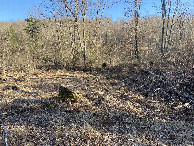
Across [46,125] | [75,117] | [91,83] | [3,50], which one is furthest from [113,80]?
[3,50]

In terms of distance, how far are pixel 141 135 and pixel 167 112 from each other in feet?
8.05

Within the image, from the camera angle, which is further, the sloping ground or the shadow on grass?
the shadow on grass

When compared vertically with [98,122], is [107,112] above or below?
above

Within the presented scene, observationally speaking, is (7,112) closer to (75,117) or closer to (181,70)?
(75,117)

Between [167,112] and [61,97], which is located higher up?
[61,97]

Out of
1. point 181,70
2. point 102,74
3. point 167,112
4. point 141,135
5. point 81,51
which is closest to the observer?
point 141,135

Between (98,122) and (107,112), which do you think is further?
(107,112)

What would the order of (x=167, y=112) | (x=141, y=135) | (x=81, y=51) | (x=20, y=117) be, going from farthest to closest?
1. (x=81, y=51)
2. (x=167, y=112)
3. (x=20, y=117)
4. (x=141, y=135)

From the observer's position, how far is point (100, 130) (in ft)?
16.7

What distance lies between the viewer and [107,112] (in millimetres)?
6414

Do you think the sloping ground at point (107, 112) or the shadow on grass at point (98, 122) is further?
the shadow on grass at point (98, 122)

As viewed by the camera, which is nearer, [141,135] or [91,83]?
[141,135]

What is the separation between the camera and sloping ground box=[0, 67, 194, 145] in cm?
471

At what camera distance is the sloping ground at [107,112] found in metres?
4.71
